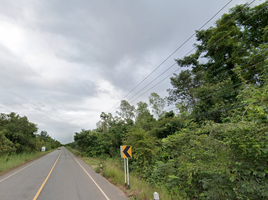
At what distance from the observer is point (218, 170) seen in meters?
4.83

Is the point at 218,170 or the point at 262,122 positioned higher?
the point at 262,122

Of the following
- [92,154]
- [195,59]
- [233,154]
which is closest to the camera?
[233,154]

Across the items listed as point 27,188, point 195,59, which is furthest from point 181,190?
point 195,59

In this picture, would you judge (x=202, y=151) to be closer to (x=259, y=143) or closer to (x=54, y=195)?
(x=259, y=143)

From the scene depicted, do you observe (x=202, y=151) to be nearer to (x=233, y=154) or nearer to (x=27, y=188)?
(x=233, y=154)

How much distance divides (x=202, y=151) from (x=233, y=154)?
4.43ft

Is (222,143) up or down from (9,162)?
up

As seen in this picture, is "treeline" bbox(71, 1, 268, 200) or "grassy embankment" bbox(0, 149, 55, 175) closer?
"treeline" bbox(71, 1, 268, 200)

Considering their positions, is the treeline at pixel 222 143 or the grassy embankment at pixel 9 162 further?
the grassy embankment at pixel 9 162

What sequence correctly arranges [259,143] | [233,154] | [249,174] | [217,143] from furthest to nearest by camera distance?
[217,143] < [233,154] < [249,174] < [259,143]

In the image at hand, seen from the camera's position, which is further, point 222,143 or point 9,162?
point 9,162

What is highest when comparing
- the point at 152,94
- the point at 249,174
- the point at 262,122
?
the point at 152,94

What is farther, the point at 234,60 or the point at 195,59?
the point at 195,59

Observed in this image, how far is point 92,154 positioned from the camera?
28.5 metres
